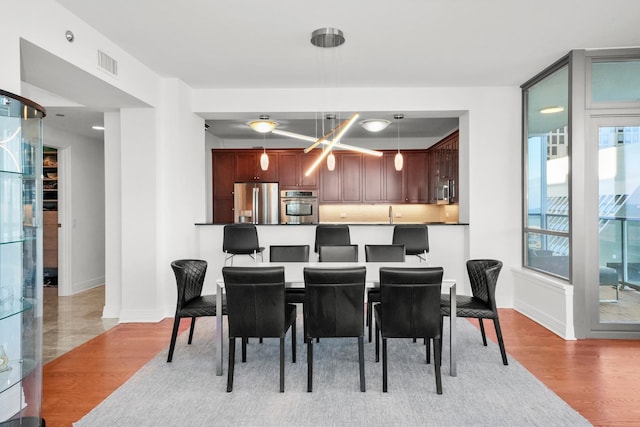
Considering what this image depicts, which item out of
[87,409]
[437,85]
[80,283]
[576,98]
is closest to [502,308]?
[576,98]

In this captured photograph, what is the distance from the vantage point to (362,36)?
3.44 meters

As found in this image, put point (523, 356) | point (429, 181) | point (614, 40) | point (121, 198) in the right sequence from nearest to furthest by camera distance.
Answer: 1. point (523, 356)
2. point (614, 40)
3. point (121, 198)
4. point (429, 181)

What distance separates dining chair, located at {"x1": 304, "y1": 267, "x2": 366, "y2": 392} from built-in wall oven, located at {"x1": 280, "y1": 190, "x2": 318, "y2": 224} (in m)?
5.08

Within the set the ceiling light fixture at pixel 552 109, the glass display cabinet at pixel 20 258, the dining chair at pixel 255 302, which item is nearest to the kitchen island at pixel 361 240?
the ceiling light fixture at pixel 552 109

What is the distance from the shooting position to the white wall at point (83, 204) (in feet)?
19.6

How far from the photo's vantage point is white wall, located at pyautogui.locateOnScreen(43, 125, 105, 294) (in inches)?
235

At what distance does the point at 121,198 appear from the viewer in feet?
14.7

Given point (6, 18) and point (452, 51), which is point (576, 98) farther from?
point (6, 18)

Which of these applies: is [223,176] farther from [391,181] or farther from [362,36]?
[362,36]

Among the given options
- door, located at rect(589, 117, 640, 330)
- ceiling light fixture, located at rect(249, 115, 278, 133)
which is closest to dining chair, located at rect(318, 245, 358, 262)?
ceiling light fixture, located at rect(249, 115, 278, 133)

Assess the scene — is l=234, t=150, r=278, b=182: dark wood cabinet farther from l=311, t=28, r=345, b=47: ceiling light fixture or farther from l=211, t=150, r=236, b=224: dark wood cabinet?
l=311, t=28, r=345, b=47: ceiling light fixture

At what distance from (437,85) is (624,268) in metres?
2.78

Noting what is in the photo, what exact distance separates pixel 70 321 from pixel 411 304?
398 centimetres

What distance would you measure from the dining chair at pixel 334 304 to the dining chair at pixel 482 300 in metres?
0.69
